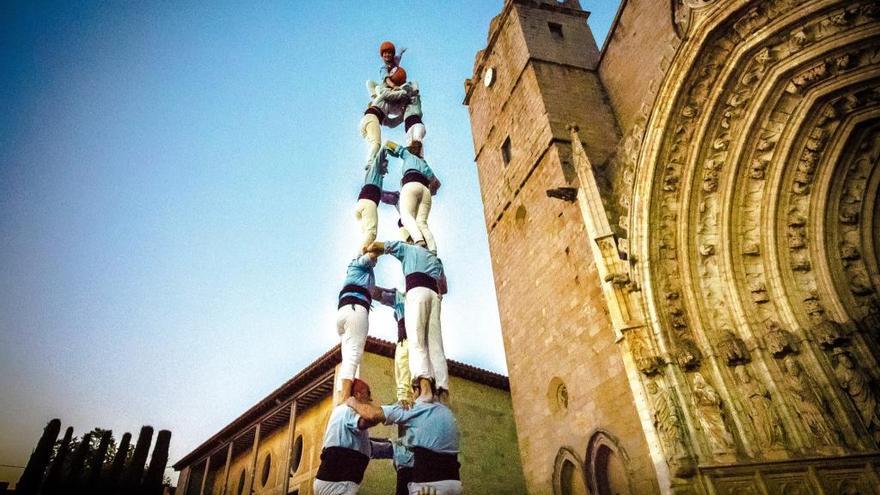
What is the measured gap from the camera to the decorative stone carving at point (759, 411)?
18.3 feet

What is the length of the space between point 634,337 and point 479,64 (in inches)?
491

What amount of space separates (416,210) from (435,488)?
2.13 meters

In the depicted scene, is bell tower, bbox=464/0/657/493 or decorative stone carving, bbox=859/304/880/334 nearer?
decorative stone carving, bbox=859/304/880/334

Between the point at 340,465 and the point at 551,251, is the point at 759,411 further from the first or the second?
the point at 340,465

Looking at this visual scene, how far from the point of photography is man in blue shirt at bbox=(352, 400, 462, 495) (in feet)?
7.59

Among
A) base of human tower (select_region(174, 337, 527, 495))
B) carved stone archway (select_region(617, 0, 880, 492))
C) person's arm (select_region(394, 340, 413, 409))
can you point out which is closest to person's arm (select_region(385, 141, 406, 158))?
person's arm (select_region(394, 340, 413, 409))

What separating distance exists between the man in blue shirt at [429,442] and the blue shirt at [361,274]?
966mm

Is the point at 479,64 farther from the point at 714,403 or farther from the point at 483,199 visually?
the point at 714,403

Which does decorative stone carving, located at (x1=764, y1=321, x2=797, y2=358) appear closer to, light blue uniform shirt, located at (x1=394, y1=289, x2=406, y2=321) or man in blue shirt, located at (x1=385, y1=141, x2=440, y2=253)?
man in blue shirt, located at (x1=385, y1=141, x2=440, y2=253)

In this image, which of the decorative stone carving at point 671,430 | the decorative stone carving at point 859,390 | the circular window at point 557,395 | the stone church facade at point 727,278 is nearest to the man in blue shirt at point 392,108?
the stone church facade at point 727,278

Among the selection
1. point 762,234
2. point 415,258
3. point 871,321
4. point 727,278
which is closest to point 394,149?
point 415,258

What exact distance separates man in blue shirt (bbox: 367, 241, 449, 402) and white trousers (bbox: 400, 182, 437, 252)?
0.24 meters

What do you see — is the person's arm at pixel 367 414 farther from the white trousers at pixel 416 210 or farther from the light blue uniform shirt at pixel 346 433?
the white trousers at pixel 416 210

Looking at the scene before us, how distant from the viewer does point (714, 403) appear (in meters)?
5.92
